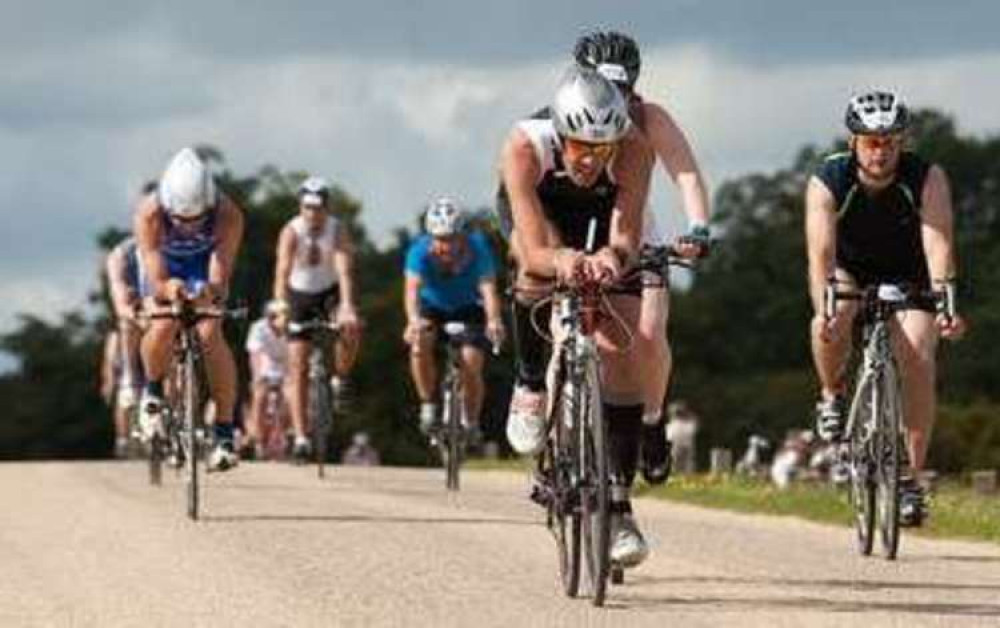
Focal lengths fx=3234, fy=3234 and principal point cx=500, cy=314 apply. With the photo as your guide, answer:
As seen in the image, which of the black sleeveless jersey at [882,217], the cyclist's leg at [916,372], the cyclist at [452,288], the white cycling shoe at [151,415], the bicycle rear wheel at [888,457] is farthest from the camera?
the cyclist at [452,288]

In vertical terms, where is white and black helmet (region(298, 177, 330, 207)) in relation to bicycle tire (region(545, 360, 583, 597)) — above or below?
above

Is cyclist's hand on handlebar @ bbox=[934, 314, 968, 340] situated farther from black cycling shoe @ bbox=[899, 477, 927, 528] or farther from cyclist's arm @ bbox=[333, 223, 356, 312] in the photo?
cyclist's arm @ bbox=[333, 223, 356, 312]

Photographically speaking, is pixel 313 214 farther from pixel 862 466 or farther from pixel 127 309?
pixel 862 466

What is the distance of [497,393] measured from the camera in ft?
358

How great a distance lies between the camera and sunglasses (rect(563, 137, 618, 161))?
1358cm

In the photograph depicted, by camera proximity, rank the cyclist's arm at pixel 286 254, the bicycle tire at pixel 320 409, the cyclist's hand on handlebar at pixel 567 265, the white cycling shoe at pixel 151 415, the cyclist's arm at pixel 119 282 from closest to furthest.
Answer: the cyclist's hand on handlebar at pixel 567 265
the white cycling shoe at pixel 151 415
the cyclist's arm at pixel 119 282
the cyclist's arm at pixel 286 254
the bicycle tire at pixel 320 409

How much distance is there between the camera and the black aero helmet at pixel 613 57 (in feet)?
46.5

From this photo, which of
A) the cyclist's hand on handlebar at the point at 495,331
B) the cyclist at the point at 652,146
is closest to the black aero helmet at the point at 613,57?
the cyclist at the point at 652,146

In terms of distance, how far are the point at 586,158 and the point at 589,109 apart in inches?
12.6

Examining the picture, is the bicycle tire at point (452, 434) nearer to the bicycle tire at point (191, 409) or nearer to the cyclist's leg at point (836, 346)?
the bicycle tire at point (191, 409)

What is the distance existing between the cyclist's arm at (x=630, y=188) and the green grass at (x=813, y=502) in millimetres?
5515

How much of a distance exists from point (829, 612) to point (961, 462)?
272 feet

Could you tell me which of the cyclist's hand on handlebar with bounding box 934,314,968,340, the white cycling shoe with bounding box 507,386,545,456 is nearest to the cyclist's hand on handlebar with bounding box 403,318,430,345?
the cyclist's hand on handlebar with bounding box 934,314,968,340

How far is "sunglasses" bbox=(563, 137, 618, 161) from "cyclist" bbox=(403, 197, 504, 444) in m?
10.4
